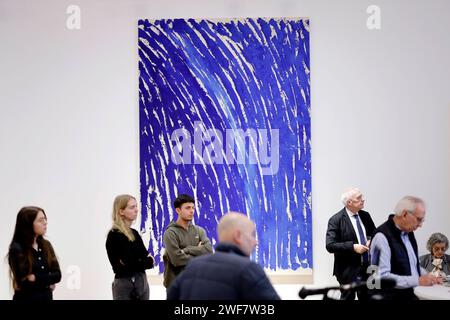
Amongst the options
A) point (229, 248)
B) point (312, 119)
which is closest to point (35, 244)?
point (229, 248)

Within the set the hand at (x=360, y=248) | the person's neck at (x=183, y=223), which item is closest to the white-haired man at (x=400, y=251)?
the hand at (x=360, y=248)

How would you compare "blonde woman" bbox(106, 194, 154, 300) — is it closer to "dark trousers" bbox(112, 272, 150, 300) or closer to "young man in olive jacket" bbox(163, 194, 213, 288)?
"dark trousers" bbox(112, 272, 150, 300)

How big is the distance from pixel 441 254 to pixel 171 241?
108 inches

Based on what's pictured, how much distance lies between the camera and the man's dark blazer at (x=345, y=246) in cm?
636

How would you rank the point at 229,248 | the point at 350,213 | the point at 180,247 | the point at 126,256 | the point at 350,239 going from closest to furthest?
the point at 229,248 < the point at 126,256 < the point at 180,247 < the point at 350,239 < the point at 350,213

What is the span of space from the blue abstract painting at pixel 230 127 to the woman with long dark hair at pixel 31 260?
2.05m

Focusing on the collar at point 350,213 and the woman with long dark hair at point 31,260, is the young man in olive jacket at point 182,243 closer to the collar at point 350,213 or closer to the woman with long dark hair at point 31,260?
the woman with long dark hair at point 31,260

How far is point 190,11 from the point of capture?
750 centimetres

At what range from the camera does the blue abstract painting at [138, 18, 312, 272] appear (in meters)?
7.36

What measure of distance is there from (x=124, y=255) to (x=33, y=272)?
28.0 inches

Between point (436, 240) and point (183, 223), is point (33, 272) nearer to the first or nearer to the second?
point (183, 223)

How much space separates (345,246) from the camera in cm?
634
